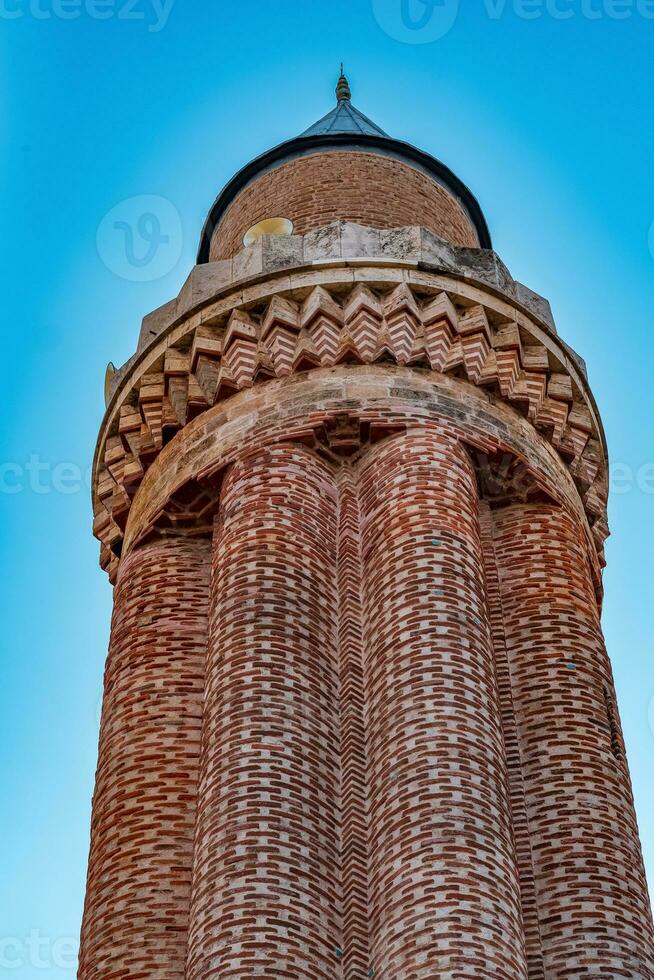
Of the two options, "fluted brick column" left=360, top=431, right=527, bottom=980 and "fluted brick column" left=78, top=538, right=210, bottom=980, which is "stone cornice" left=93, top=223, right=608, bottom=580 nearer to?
"fluted brick column" left=360, top=431, right=527, bottom=980

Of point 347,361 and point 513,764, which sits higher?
point 347,361

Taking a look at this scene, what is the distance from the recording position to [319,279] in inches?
676

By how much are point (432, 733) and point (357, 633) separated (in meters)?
1.69

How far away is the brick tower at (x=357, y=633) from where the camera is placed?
12.0 metres

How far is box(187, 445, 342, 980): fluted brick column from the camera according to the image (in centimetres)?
1165

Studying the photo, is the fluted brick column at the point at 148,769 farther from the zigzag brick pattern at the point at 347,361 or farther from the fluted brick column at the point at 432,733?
the fluted brick column at the point at 432,733

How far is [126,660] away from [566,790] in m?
4.09

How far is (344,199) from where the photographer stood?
64.6 ft

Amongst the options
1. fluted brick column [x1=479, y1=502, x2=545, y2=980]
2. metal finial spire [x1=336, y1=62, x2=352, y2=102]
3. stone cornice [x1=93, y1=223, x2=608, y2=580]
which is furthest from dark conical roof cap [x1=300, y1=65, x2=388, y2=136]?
fluted brick column [x1=479, y1=502, x2=545, y2=980]

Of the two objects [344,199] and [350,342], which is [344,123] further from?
[350,342]

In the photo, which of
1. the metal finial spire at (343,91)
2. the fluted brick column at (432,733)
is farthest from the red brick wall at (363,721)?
the metal finial spire at (343,91)

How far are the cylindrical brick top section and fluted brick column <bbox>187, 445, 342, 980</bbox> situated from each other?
15.5ft

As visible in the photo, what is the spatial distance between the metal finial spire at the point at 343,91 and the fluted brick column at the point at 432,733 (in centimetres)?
1034

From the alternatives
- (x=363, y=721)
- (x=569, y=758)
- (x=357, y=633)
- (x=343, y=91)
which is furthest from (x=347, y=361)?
(x=343, y=91)
